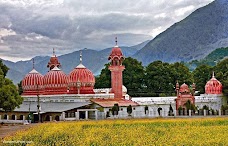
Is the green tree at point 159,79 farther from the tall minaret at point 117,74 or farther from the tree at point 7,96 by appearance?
the tree at point 7,96

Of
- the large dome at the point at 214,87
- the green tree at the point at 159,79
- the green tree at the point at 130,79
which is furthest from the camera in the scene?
the green tree at the point at 130,79

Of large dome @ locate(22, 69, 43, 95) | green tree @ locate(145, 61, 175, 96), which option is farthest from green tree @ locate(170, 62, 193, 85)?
large dome @ locate(22, 69, 43, 95)

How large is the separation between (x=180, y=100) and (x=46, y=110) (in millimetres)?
15458

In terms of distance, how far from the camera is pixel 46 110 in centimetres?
4478

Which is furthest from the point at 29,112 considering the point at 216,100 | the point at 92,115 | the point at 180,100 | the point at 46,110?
the point at 216,100

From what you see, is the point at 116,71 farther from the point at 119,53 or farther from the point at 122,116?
the point at 122,116

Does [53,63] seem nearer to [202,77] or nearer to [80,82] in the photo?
[80,82]

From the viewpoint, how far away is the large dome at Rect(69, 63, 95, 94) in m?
49.0

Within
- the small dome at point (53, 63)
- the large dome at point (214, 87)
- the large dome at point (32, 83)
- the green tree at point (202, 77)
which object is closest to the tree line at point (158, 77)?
the green tree at point (202, 77)

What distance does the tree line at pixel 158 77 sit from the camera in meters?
65.1

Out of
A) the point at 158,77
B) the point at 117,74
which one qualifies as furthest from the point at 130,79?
the point at 117,74

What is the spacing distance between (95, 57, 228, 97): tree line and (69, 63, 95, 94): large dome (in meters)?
16.4

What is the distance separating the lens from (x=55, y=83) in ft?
165

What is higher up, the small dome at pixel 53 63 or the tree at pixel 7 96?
the small dome at pixel 53 63
